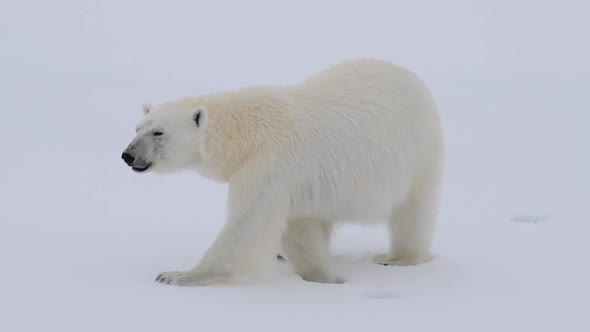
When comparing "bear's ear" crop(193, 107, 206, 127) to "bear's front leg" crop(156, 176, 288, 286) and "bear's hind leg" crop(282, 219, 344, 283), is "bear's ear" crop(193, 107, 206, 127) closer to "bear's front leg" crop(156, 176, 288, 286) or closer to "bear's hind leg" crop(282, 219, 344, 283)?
"bear's front leg" crop(156, 176, 288, 286)

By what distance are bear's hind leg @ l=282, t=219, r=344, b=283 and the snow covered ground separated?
0.16 metres

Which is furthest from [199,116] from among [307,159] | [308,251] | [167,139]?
[308,251]

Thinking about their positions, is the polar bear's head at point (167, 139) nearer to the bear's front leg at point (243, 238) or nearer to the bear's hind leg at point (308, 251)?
the bear's front leg at point (243, 238)

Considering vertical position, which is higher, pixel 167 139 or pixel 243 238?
pixel 167 139

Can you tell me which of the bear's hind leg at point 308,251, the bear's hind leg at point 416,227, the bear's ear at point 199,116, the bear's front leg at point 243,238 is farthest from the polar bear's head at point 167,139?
the bear's hind leg at point 416,227

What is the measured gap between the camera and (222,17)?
2209cm

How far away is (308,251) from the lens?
536cm

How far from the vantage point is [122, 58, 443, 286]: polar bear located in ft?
16.3

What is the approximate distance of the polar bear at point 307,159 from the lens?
16.3ft

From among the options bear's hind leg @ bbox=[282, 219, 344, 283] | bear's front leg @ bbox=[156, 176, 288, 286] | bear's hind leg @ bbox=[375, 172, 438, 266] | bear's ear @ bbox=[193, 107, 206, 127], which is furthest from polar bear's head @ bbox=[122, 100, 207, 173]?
bear's hind leg @ bbox=[375, 172, 438, 266]

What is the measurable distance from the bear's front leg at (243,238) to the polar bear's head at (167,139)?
16.9 inches

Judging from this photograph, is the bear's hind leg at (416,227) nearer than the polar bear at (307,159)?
No

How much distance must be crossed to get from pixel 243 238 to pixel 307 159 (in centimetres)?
61

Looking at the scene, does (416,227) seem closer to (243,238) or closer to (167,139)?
(243,238)
